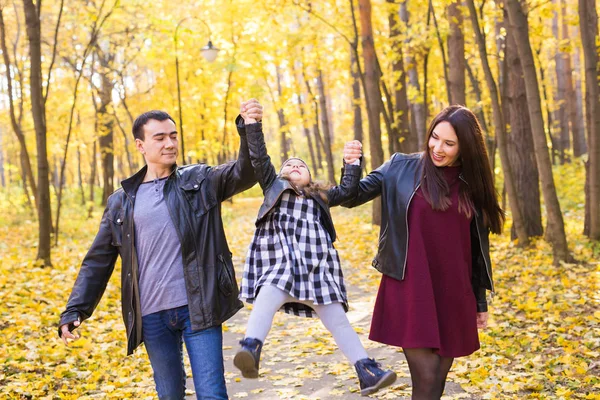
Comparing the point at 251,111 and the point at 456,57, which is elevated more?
the point at 456,57

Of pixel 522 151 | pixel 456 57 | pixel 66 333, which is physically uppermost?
pixel 456 57

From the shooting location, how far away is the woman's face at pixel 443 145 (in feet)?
12.0

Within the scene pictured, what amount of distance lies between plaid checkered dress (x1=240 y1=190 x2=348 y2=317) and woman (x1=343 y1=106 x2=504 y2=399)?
286 millimetres

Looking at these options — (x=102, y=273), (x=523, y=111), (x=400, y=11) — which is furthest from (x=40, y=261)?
(x=400, y=11)

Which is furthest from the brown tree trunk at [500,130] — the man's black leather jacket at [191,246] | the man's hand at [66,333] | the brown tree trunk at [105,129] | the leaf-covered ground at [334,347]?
the brown tree trunk at [105,129]

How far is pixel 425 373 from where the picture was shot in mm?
3582

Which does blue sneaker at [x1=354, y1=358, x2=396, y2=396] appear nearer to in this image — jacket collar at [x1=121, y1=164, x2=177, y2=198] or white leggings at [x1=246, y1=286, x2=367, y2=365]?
white leggings at [x1=246, y1=286, x2=367, y2=365]

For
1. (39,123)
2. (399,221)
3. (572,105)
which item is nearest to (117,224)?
(399,221)

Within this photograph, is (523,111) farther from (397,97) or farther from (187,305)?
(187,305)

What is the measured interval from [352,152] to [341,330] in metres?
1.04

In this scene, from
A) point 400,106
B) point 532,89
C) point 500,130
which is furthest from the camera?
point 400,106

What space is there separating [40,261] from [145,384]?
19.8 ft

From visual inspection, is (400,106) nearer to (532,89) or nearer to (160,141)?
(532,89)

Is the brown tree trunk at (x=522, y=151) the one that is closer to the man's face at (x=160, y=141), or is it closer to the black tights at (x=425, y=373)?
the black tights at (x=425, y=373)
